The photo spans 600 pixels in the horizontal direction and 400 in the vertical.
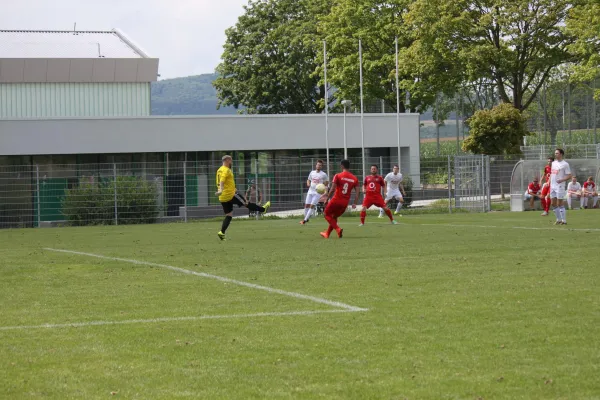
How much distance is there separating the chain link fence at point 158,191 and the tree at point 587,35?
8917 mm

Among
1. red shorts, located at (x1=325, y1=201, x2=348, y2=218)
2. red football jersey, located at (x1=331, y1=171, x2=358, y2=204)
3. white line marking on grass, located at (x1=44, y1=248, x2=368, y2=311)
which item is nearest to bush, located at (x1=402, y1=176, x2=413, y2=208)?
red football jersey, located at (x1=331, y1=171, x2=358, y2=204)

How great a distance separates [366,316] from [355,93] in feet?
172

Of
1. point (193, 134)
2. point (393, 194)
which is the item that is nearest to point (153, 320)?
point (393, 194)

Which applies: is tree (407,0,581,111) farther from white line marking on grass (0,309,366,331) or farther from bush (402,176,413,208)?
white line marking on grass (0,309,366,331)

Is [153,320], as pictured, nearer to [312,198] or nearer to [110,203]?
[312,198]

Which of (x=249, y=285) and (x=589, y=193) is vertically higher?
(x=589, y=193)

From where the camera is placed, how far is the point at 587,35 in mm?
47531

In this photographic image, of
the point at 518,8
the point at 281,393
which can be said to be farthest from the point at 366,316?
the point at 518,8

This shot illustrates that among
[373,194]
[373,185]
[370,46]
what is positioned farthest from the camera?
[370,46]

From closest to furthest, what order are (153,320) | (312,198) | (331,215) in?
1. (153,320)
2. (331,215)
3. (312,198)

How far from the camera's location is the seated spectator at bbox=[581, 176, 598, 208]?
40.8 meters

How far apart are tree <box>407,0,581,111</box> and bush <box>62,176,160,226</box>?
22.4 meters

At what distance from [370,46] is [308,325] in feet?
174

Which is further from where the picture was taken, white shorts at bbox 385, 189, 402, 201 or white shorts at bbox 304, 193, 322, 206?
white shorts at bbox 385, 189, 402, 201
